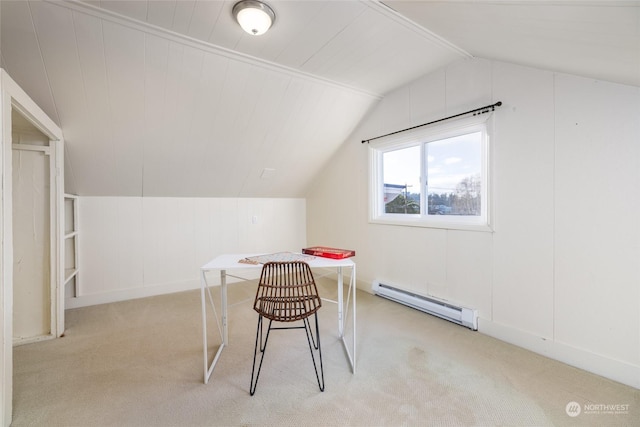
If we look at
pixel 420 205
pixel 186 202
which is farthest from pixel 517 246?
pixel 186 202

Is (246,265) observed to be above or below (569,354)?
above

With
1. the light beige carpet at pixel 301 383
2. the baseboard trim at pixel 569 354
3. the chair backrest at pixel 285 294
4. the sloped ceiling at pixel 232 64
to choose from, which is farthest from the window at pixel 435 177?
the chair backrest at pixel 285 294

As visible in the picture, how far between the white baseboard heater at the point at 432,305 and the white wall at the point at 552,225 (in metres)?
0.08

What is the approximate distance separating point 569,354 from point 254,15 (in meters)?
3.14

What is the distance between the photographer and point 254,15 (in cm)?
178

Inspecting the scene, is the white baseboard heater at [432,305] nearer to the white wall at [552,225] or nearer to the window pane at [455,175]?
the white wall at [552,225]

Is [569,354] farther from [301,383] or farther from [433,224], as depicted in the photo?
[301,383]

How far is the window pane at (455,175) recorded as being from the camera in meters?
2.66

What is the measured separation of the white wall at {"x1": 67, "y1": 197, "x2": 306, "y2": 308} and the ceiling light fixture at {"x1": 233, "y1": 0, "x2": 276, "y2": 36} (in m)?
2.59

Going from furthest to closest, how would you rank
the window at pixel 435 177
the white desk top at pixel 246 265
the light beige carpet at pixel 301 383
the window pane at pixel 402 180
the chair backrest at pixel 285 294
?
the window pane at pixel 402 180, the window at pixel 435 177, the white desk top at pixel 246 265, the chair backrest at pixel 285 294, the light beige carpet at pixel 301 383

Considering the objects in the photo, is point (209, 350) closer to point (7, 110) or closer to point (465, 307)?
point (7, 110)

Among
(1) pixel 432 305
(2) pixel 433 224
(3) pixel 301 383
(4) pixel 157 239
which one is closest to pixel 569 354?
(1) pixel 432 305

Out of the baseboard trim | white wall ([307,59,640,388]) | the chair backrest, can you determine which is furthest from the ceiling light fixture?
the baseboard trim

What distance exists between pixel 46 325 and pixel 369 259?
3294 mm
